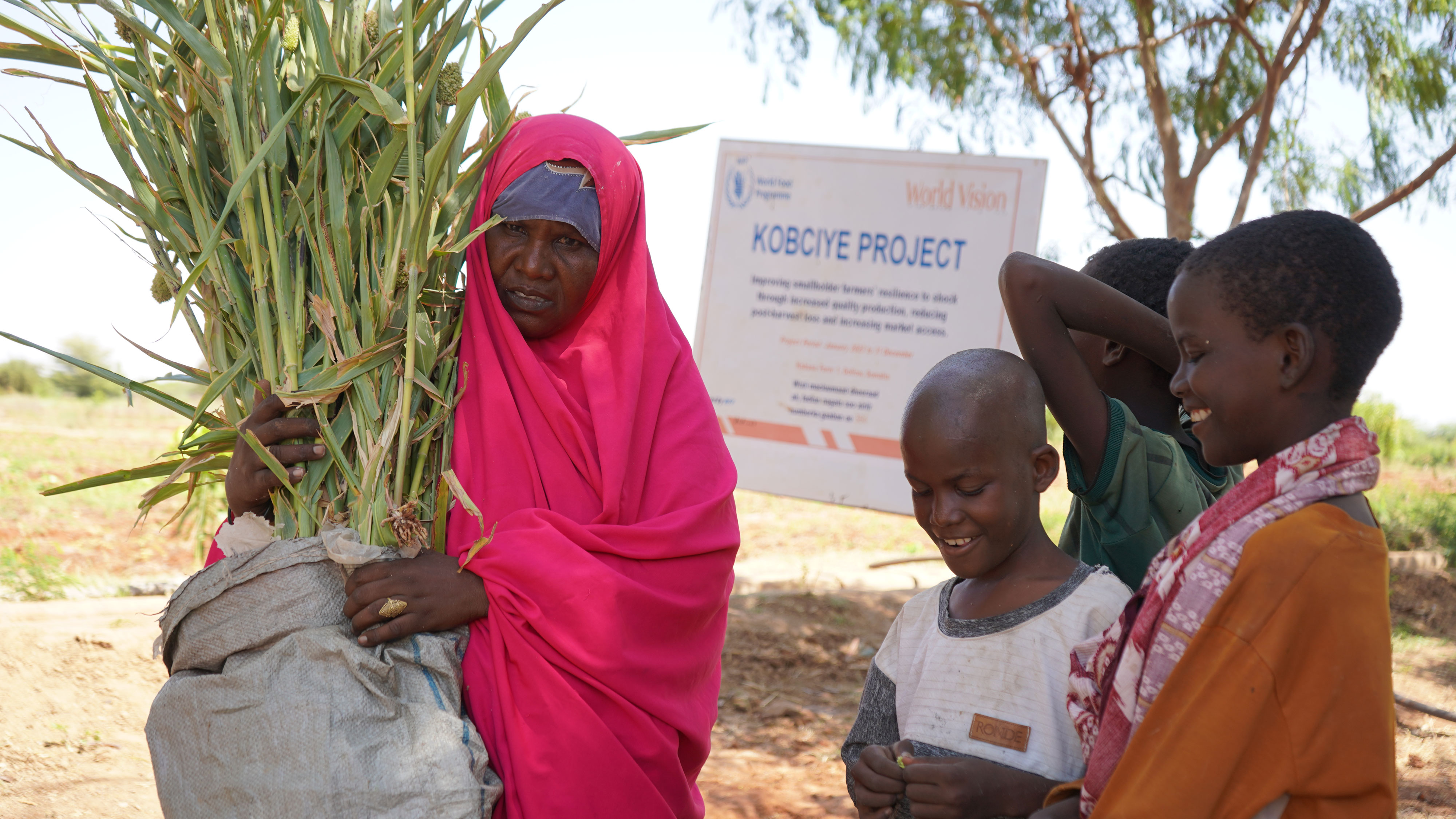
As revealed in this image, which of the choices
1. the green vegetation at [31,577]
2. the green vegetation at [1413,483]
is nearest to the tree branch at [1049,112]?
the green vegetation at [1413,483]

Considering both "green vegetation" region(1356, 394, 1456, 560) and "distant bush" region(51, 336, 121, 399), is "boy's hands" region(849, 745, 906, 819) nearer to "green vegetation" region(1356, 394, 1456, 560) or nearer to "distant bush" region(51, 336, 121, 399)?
"green vegetation" region(1356, 394, 1456, 560)

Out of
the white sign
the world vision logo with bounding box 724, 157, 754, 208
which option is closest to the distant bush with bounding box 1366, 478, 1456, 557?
the white sign

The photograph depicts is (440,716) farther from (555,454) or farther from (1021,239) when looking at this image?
(1021,239)

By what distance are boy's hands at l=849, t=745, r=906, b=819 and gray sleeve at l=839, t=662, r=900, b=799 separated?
101mm

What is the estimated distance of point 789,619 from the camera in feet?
19.3

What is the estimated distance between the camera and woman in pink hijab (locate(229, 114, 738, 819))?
5.65 feet

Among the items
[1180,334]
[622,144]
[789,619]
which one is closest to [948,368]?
A: [1180,334]

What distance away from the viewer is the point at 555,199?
191 cm

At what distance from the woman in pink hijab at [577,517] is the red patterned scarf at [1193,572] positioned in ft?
2.63

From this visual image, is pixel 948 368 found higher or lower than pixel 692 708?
higher

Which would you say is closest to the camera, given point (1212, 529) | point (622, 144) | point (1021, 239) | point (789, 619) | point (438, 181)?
point (1212, 529)

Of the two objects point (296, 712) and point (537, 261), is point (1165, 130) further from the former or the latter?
point (296, 712)

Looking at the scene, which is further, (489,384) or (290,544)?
(489,384)

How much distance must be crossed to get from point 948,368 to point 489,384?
806 mm
